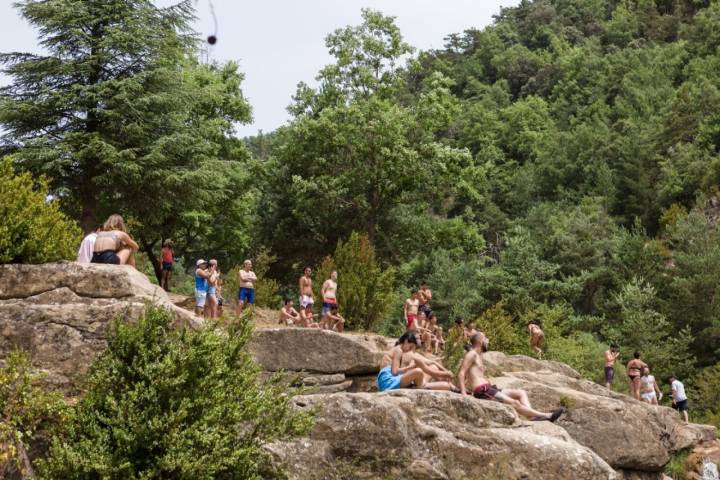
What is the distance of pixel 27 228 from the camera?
9.98 m

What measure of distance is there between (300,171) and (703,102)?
4196 centimetres

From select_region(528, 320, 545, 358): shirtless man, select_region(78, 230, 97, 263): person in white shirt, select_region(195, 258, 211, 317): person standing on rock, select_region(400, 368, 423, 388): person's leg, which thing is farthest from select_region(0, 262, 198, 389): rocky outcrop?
select_region(528, 320, 545, 358): shirtless man

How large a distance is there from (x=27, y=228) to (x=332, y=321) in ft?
35.2

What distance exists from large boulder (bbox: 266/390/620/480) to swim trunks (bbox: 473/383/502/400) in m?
1.78

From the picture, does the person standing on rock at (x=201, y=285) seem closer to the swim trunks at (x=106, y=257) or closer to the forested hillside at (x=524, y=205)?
the swim trunks at (x=106, y=257)

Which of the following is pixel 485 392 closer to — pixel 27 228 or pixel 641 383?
pixel 27 228

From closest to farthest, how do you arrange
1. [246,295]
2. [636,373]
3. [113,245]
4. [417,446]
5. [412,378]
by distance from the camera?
[417,446] < [113,245] < [412,378] < [246,295] < [636,373]

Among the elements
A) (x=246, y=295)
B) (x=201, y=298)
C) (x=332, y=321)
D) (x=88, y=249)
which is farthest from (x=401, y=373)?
(x=332, y=321)

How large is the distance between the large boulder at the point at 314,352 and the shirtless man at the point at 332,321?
1.92 m

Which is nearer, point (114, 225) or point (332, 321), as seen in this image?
point (114, 225)

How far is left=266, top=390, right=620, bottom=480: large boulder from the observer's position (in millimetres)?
9039

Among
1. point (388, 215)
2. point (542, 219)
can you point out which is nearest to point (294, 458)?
point (388, 215)

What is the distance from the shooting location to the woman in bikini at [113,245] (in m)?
11.0

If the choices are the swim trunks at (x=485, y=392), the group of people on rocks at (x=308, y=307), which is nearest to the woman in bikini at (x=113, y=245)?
the swim trunks at (x=485, y=392)
